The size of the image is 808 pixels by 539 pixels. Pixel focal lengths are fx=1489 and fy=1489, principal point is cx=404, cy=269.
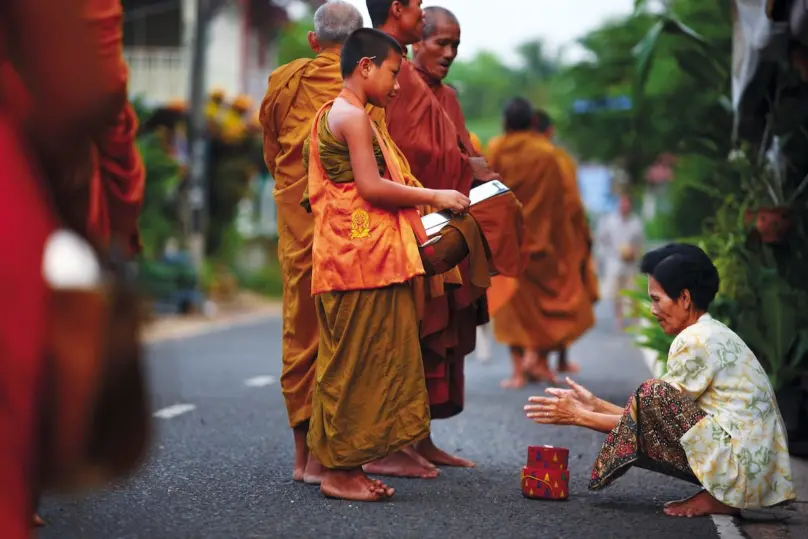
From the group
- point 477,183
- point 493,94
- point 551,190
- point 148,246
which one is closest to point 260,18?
point 148,246

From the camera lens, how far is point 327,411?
5777 millimetres

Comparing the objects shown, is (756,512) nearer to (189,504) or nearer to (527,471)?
(527,471)

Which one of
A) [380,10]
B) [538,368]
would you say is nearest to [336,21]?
[380,10]

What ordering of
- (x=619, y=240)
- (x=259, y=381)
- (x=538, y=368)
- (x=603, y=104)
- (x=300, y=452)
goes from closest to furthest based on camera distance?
1. (x=300, y=452)
2. (x=259, y=381)
3. (x=538, y=368)
4. (x=619, y=240)
5. (x=603, y=104)

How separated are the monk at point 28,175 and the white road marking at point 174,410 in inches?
219

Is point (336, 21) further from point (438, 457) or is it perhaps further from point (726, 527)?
point (726, 527)

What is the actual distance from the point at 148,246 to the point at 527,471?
45.2 ft

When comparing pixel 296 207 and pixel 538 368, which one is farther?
pixel 538 368

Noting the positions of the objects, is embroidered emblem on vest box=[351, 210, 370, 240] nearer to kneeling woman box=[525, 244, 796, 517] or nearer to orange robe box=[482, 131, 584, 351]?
kneeling woman box=[525, 244, 796, 517]

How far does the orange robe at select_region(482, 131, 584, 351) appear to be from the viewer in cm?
1118

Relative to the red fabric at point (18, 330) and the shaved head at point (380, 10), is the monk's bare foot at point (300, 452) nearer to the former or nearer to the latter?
the shaved head at point (380, 10)

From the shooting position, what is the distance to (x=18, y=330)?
2.82 m

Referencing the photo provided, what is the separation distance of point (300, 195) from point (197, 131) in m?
15.0

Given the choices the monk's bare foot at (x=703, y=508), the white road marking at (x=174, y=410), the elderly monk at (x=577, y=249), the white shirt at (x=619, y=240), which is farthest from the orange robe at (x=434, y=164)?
the white shirt at (x=619, y=240)
